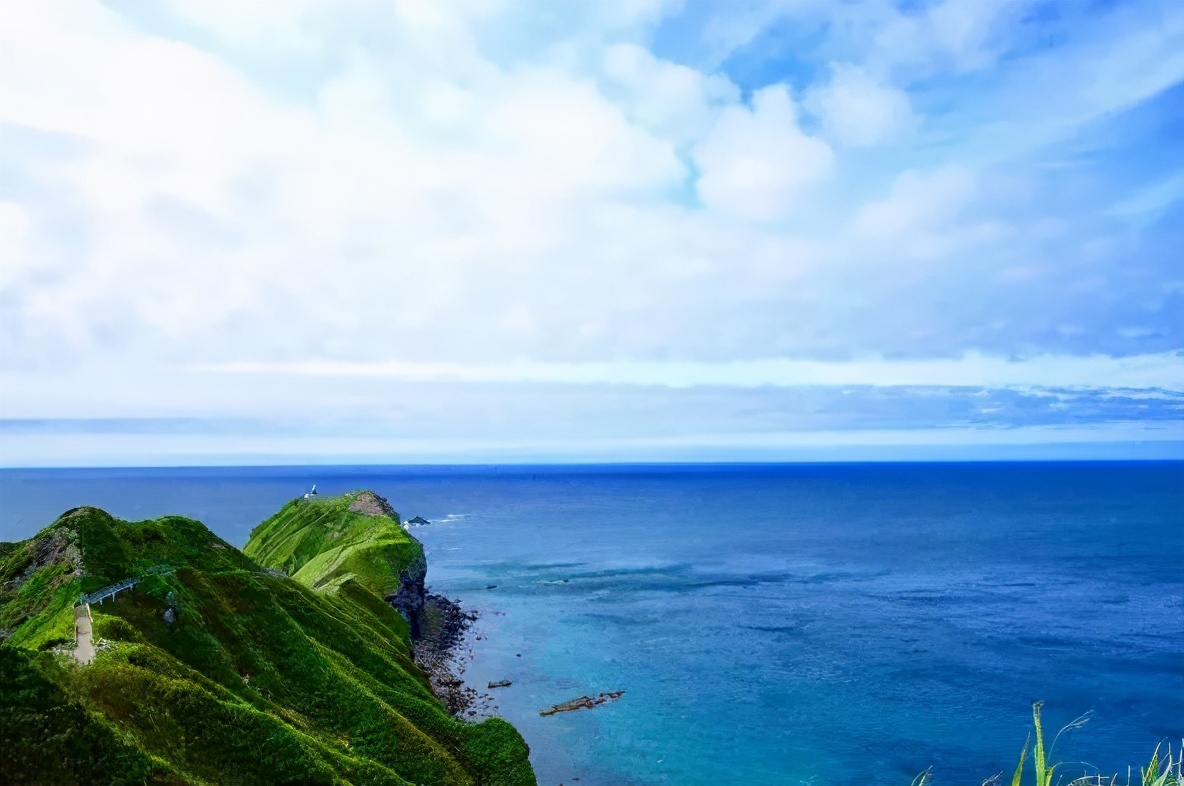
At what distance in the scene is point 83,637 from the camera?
28.7 m

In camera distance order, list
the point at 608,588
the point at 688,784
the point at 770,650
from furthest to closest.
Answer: the point at 608,588
the point at 770,650
the point at 688,784

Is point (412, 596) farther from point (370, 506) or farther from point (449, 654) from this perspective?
point (370, 506)

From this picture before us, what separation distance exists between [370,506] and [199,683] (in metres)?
78.9

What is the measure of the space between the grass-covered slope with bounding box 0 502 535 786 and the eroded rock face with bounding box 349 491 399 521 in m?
52.0

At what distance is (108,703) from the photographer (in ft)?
84.5

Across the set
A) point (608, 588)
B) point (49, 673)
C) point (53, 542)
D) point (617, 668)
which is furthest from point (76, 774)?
point (608, 588)

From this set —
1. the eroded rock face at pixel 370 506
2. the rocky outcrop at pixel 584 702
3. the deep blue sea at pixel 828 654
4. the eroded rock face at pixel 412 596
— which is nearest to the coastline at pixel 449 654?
the eroded rock face at pixel 412 596

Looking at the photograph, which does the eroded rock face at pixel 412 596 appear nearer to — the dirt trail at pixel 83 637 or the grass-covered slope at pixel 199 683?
the grass-covered slope at pixel 199 683

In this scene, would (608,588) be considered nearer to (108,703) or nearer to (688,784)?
(688,784)

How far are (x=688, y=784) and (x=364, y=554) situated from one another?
43812 mm

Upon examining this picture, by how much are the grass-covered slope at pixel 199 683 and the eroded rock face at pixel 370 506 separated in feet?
171

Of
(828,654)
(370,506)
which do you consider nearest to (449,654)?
(370,506)

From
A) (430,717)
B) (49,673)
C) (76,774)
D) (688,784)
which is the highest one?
(49,673)

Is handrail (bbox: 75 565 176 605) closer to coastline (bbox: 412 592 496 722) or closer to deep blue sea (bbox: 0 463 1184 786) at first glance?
coastline (bbox: 412 592 496 722)
